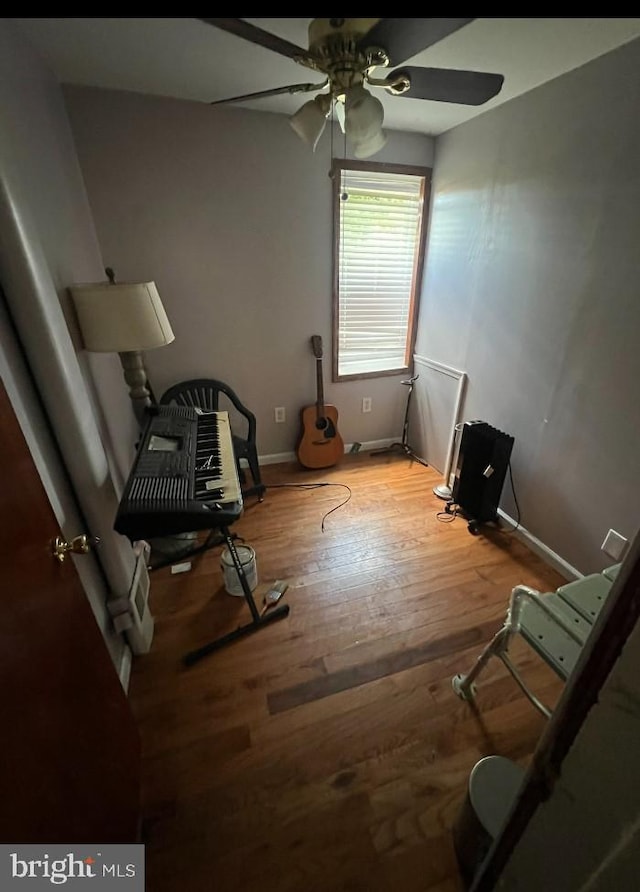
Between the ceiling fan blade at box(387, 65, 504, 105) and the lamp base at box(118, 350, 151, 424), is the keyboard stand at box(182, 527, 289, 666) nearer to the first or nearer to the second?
the lamp base at box(118, 350, 151, 424)

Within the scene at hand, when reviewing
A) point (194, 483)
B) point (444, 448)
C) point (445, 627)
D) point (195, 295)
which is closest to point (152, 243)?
point (195, 295)

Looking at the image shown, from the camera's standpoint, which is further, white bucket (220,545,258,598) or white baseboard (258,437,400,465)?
white baseboard (258,437,400,465)

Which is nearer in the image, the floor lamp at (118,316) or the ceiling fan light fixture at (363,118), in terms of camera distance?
the ceiling fan light fixture at (363,118)

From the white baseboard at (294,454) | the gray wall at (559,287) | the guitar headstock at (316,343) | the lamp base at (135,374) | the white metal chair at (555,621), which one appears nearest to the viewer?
the white metal chair at (555,621)

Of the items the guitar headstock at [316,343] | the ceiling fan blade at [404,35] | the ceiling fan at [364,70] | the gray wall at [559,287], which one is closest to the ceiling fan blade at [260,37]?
the ceiling fan at [364,70]

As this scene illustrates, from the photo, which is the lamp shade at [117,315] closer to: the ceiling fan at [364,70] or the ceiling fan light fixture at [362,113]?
the ceiling fan at [364,70]

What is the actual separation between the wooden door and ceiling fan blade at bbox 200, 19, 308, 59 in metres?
0.87

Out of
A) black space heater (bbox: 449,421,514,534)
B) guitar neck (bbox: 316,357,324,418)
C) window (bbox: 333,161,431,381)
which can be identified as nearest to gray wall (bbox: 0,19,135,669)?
guitar neck (bbox: 316,357,324,418)

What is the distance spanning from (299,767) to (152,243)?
2.60 metres

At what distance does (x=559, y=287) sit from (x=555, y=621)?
154 cm

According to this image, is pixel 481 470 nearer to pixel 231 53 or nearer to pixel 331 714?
pixel 331 714

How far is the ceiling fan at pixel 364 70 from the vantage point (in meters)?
0.76

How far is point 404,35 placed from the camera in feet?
2.67

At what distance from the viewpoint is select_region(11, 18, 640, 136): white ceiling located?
1.20m
